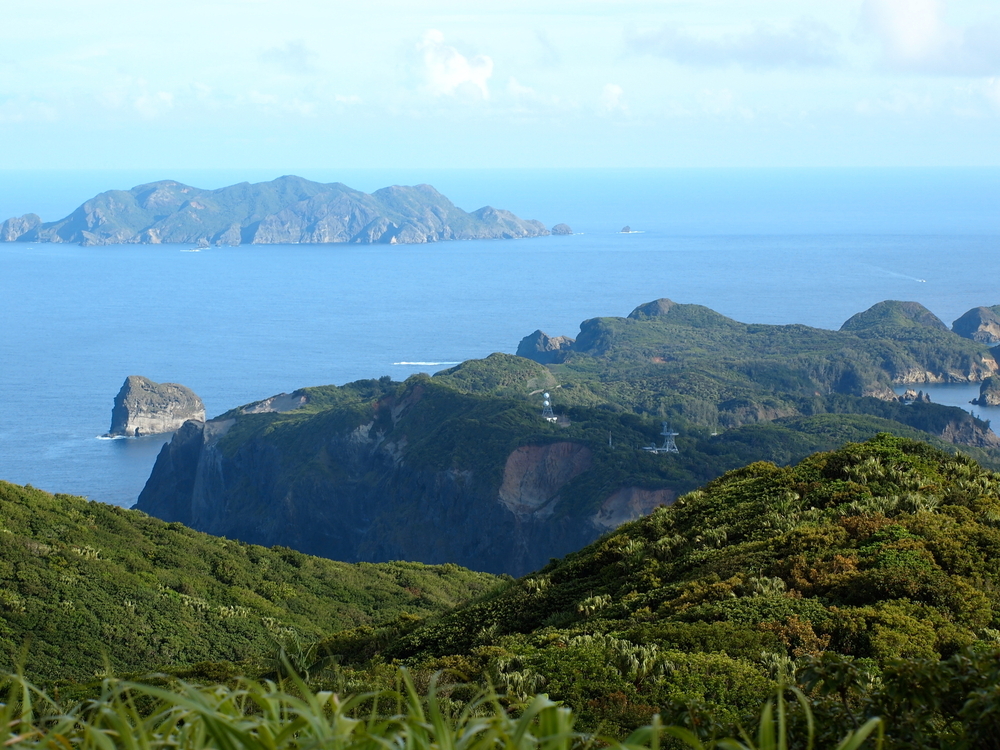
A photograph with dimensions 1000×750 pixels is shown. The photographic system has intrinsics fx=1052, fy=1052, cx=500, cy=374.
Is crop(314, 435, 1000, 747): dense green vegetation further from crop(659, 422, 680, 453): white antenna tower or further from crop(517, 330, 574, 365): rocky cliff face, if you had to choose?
crop(517, 330, 574, 365): rocky cliff face

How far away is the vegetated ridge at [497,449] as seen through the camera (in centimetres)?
7400

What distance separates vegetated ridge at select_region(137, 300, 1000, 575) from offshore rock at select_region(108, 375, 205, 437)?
17433 mm

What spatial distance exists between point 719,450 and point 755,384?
4023cm

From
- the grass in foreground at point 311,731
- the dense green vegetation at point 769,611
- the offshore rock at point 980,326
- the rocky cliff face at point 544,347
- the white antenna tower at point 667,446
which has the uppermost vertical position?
the grass in foreground at point 311,731

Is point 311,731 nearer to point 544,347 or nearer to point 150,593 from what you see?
point 150,593

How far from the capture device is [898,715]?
22.1 ft

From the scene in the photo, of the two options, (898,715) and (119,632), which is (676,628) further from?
(119,632)

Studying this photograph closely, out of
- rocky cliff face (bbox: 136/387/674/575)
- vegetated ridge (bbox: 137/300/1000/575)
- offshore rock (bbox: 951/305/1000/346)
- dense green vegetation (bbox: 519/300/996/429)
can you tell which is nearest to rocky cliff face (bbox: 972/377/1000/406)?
vegetated ridge (bbox: 137/300/1000/575)

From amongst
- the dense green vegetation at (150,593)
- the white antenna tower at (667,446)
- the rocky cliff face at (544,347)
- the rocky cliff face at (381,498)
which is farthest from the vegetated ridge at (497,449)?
the dense green vegetation at (150,593)

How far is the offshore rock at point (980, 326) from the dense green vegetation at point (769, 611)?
144502 mm

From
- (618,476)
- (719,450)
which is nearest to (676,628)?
(618,476)

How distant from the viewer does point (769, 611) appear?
46.4 feet

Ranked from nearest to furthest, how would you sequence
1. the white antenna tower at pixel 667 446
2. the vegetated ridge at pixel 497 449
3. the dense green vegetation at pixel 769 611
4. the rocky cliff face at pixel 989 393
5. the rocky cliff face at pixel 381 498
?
the dense green vegetation at pixel 769 611 → the rocky cliff face at pixel 381 498 → the vegetated ridge at pixel 497 449 → the white antenna tower at pixel 667 446 → the rocky cliff face at pixel 989 393

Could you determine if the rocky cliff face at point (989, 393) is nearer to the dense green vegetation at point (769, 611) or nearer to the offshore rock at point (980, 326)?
the offshore rock at point (980, 326)
